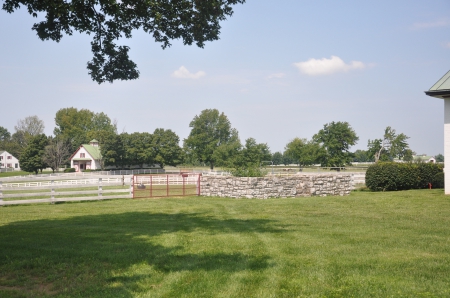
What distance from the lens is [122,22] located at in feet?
35.2

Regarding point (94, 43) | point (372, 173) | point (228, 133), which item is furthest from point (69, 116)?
point (94, 43)

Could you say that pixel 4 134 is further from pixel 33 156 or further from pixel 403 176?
pixel 403 176

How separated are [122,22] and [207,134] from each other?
3394 inches

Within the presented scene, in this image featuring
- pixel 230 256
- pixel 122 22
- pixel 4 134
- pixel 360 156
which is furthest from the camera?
pixel 4 134

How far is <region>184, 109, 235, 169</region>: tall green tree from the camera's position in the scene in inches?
3593

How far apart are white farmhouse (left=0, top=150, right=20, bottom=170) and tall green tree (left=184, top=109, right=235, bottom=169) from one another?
50.9 metres

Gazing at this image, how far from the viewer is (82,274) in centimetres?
714

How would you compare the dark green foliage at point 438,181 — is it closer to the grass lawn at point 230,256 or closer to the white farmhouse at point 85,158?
the grass lawn at point 230,256

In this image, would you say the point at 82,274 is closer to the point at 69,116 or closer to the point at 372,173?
the point at 372,173

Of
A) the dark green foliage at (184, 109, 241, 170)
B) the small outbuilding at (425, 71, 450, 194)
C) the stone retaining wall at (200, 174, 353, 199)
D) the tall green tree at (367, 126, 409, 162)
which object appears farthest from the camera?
the dark green foliage at (184, 109, 241, 170)

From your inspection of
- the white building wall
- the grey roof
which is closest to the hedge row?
the white building wall

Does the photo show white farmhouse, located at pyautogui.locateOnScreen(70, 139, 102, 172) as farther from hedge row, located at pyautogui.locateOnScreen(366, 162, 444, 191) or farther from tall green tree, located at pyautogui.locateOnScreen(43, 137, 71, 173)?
hedge row, located at pyautogui.locateOnScreen(366, 162, 444, 191)

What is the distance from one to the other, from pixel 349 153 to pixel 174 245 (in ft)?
211

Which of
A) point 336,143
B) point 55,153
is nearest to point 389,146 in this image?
point 336,143
